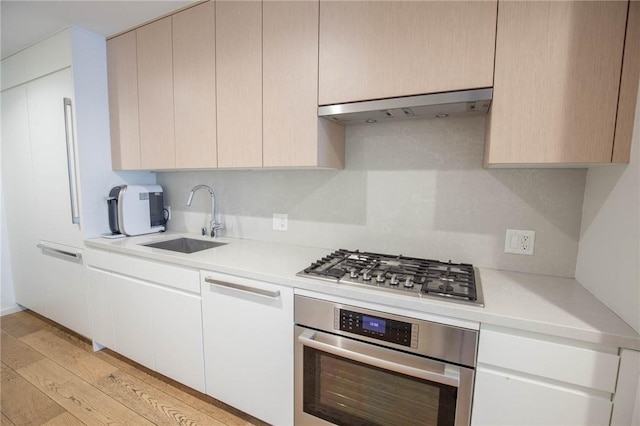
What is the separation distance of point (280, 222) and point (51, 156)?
1872 millimetres

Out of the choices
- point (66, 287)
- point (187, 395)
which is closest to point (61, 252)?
point (66, 287)

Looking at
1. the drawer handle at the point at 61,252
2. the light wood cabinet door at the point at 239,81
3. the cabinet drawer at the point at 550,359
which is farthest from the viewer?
the drawer handle at the point at 61,252

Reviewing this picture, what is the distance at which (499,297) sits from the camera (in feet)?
3.57

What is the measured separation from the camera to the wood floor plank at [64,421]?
1.57m

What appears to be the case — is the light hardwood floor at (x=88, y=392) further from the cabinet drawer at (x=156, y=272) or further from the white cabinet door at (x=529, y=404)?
the white cabinet door at (x=529, y=404)

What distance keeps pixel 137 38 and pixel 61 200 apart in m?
1.32

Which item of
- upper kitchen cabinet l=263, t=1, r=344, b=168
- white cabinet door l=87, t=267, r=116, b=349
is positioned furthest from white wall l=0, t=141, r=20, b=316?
upper kitchen cabinet l=263, t=1, r=344, b=168

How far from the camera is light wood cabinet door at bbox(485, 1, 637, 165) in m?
0.95

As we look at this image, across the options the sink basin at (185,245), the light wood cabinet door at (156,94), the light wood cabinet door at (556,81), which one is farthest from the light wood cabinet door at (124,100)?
the light wood cabinet door at (556,81)

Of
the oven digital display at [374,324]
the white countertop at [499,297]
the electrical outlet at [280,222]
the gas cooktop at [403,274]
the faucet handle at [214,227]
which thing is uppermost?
the electrical outlet at [280,222]

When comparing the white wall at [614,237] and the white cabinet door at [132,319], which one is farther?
the white cabinet door at [132,319]

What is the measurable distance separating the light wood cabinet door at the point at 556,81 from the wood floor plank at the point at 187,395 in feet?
5.90

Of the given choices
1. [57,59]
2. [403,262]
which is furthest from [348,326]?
[57,59]

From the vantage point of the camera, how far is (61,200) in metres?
2.23
